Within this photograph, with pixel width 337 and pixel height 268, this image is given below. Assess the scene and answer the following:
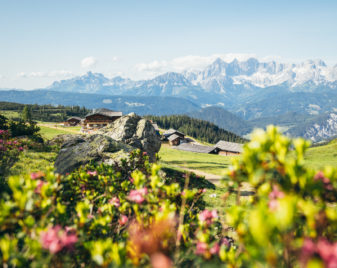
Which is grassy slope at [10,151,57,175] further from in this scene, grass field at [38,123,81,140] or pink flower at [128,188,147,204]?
grass field at [38,123,81,140]

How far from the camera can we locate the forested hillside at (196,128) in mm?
168875

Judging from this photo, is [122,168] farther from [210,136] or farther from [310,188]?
[210,136]

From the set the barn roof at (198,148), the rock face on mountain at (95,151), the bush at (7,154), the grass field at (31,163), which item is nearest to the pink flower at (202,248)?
the rock face on mountain at (95,151)

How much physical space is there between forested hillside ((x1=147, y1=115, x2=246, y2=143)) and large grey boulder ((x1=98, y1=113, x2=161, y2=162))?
144 m

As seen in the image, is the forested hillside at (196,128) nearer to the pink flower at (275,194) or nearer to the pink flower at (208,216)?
the pink flower at (208,216)

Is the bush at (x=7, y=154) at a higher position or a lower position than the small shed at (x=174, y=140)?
higher

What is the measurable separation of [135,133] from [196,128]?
525ft

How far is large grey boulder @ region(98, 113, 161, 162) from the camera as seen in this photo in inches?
735

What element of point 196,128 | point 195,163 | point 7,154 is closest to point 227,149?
point 195,163

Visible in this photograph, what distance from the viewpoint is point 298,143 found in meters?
2.38

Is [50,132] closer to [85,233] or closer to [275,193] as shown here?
[85,233]

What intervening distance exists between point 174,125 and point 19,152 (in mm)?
164220

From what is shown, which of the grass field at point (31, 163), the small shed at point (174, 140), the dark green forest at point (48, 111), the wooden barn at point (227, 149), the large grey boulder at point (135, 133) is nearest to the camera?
the grass field at point (31, 163)

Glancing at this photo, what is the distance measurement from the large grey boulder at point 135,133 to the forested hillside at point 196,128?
472 ft
